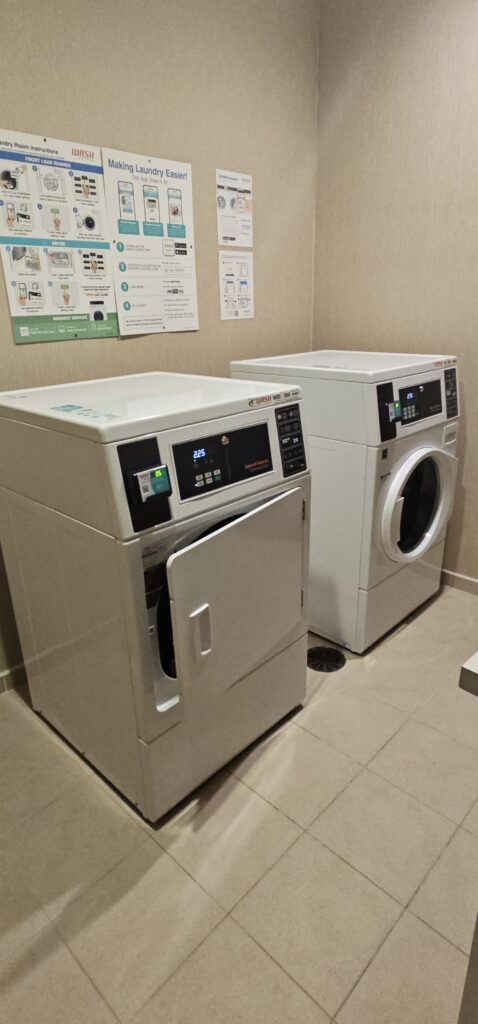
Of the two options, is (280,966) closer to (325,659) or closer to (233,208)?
(325,659)

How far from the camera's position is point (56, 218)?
5.68 ft

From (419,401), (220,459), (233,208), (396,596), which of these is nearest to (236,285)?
(233,208)

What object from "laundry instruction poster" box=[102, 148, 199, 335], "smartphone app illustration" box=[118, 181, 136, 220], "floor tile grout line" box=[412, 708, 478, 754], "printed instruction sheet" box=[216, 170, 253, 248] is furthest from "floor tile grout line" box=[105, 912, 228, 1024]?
"printed instruction sheet" box=[216, 170, 253, 248]

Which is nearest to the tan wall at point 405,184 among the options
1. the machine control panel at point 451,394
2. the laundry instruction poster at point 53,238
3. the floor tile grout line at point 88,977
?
the machine control panel at point 451,394

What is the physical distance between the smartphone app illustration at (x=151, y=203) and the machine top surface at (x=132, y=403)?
631 mm

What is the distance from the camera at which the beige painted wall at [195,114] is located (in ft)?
5.40

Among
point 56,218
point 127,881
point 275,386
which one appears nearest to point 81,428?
point 275,386

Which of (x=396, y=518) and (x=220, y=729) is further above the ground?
(x=396, y=518)

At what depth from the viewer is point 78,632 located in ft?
4.79

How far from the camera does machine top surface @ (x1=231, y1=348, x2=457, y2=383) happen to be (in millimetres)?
1836

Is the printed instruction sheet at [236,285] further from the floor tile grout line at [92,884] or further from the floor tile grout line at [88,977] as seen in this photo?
the floor tile grout line at [88,977]

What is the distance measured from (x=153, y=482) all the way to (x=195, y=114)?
165 cm

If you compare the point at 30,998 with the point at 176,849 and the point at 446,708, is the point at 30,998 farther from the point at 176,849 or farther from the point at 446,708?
the point at 446,708

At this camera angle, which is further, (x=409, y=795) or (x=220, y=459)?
(x=409, y=795)
